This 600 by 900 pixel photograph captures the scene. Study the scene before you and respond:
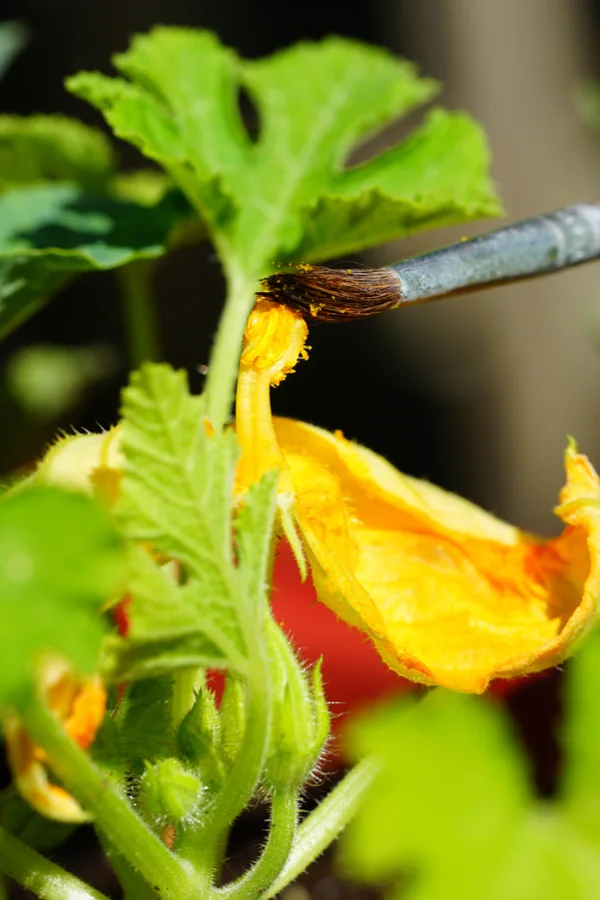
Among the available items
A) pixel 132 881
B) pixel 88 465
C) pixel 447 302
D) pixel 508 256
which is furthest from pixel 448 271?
pixel 447 302

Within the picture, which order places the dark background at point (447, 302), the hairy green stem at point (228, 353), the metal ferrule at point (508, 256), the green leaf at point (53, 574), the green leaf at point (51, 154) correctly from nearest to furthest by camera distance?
the green leaf at point (53, 574) → the metal ferrule at point (508, 256) → the hairy green stem at point (228, 353) → the green leaf at point (51, 154) → the dark background at point (447, 302)

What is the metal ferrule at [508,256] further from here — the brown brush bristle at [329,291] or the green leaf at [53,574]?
the green leaf at [53,574]

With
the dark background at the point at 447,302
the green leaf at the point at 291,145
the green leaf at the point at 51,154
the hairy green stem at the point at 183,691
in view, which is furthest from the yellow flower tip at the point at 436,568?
the dark background at the point at 447,302

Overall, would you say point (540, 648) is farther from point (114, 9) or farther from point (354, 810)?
point (114, 9)

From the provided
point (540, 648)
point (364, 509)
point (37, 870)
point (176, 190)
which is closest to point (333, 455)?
point (364, 509)

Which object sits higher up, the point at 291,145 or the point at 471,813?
the point at 291,145

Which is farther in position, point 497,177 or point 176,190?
point 497,177

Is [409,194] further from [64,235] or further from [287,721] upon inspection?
[287,721]
